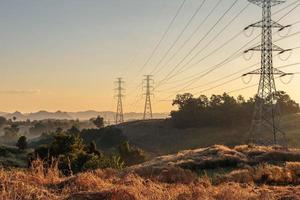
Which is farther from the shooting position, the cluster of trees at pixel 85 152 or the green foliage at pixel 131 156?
the green foliage at pixel 131 156

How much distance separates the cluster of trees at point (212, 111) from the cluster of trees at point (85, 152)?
2003 centimetres

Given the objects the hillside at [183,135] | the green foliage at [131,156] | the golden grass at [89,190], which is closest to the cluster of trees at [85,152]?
the green foliage at [131,156]

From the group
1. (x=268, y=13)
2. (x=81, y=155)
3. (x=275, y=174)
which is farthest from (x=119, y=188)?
(x=268, y=13)

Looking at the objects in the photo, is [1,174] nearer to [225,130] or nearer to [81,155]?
[81,155]

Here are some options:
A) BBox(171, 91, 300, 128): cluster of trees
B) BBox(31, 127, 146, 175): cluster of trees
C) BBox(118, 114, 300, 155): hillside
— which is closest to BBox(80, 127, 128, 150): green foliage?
BBox(31, 127, 146, 175): cluster of trees

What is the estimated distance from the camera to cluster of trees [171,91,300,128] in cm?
14150

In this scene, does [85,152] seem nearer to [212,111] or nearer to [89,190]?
[89,190]

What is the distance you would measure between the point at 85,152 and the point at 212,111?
286ft

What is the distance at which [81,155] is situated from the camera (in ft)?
189

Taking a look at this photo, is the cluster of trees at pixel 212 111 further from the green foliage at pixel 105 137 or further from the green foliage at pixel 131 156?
the green foliage at pixel 131 156

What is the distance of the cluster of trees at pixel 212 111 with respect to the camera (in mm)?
141500

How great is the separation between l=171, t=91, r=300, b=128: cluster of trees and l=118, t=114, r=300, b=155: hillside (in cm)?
290

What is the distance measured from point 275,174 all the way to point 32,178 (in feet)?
42.8

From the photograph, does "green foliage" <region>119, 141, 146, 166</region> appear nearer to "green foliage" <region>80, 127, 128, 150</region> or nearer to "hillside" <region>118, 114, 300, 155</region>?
"hillside" <region>118, 114, 300, 155</region>
